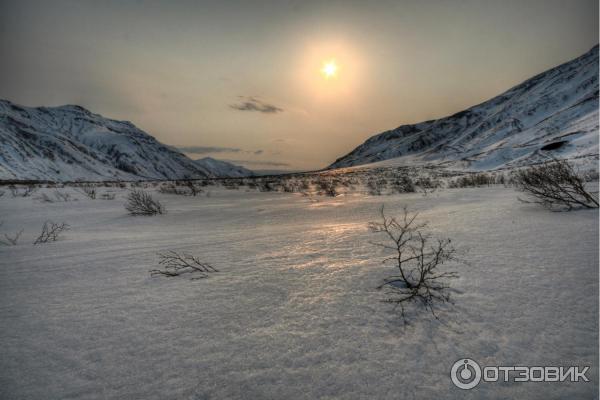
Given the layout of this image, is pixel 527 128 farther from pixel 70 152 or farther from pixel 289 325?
pixel 70 152

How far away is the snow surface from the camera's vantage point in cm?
89

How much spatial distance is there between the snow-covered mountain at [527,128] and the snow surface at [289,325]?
70.6 ft

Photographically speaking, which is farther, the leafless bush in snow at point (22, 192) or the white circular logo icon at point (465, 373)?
the leafless bush in snow at point (22, 192)

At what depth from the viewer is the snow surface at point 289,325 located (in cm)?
89

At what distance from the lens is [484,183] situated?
1010cm

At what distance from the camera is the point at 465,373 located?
0.95 m

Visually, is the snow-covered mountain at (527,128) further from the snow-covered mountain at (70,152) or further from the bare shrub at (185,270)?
the snow-covered mountain at (70,152)

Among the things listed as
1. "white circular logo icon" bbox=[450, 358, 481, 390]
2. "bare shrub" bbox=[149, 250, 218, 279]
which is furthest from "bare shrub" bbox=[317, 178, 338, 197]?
"white circular logo icon" bbox=[450, 358, 481, 390]

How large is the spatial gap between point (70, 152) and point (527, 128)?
133434 millimetres

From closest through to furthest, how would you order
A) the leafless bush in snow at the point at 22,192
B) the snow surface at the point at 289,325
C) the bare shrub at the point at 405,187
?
the snow surface at the point at 289,325, the bare shrub at the point at 405,187, the leafless bush in snow at the point at 22,192

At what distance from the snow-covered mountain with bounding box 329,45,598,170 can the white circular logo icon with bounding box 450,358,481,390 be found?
22.2 meters

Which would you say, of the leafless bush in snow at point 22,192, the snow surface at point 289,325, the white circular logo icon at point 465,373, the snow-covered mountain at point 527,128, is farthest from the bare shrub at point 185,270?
the snow-covered mountain at point 527,128

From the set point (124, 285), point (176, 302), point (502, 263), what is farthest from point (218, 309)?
point (502, 263)

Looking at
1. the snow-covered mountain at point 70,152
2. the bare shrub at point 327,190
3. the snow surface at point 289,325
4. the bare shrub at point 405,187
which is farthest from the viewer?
the snow-covered mountain at point 70,152
